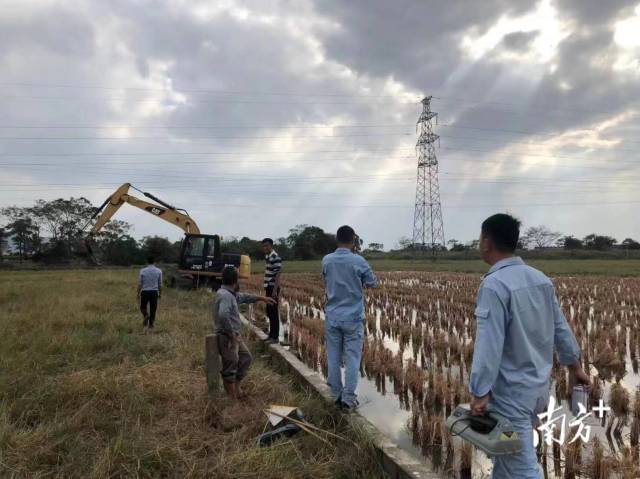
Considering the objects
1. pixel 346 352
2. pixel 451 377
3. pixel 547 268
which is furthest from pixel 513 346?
pixel 547 268

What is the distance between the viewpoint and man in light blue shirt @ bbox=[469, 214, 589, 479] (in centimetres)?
215

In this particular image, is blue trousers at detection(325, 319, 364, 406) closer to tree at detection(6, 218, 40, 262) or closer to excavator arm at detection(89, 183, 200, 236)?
excavator arm at detection(89, 183, 200, 236)

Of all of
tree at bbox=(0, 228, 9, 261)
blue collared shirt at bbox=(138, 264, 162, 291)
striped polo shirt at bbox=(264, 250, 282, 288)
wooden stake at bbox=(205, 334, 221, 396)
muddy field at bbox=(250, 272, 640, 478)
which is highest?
tree at bbox=(0, 228, 9, 261)

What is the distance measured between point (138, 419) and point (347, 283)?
2.19m

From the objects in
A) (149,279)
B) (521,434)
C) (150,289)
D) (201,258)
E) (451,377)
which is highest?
(201,258)

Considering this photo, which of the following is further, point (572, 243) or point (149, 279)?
point (572, 243)

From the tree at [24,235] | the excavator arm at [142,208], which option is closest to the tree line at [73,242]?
the tree at [24,235]

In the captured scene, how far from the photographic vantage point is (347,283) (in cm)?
442

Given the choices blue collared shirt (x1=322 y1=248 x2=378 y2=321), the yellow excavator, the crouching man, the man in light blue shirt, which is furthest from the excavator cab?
the man in light blue shirt

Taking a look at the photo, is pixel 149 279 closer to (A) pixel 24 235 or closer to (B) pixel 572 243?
(A) pixel 24 235

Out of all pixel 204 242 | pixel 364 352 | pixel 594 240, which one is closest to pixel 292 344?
pixel 364 352

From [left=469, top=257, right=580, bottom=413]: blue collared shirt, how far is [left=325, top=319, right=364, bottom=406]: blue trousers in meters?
2.20

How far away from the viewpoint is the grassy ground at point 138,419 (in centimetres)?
336

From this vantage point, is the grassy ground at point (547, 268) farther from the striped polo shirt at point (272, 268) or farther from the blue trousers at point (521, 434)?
the blue trousers at point (521, 434)
